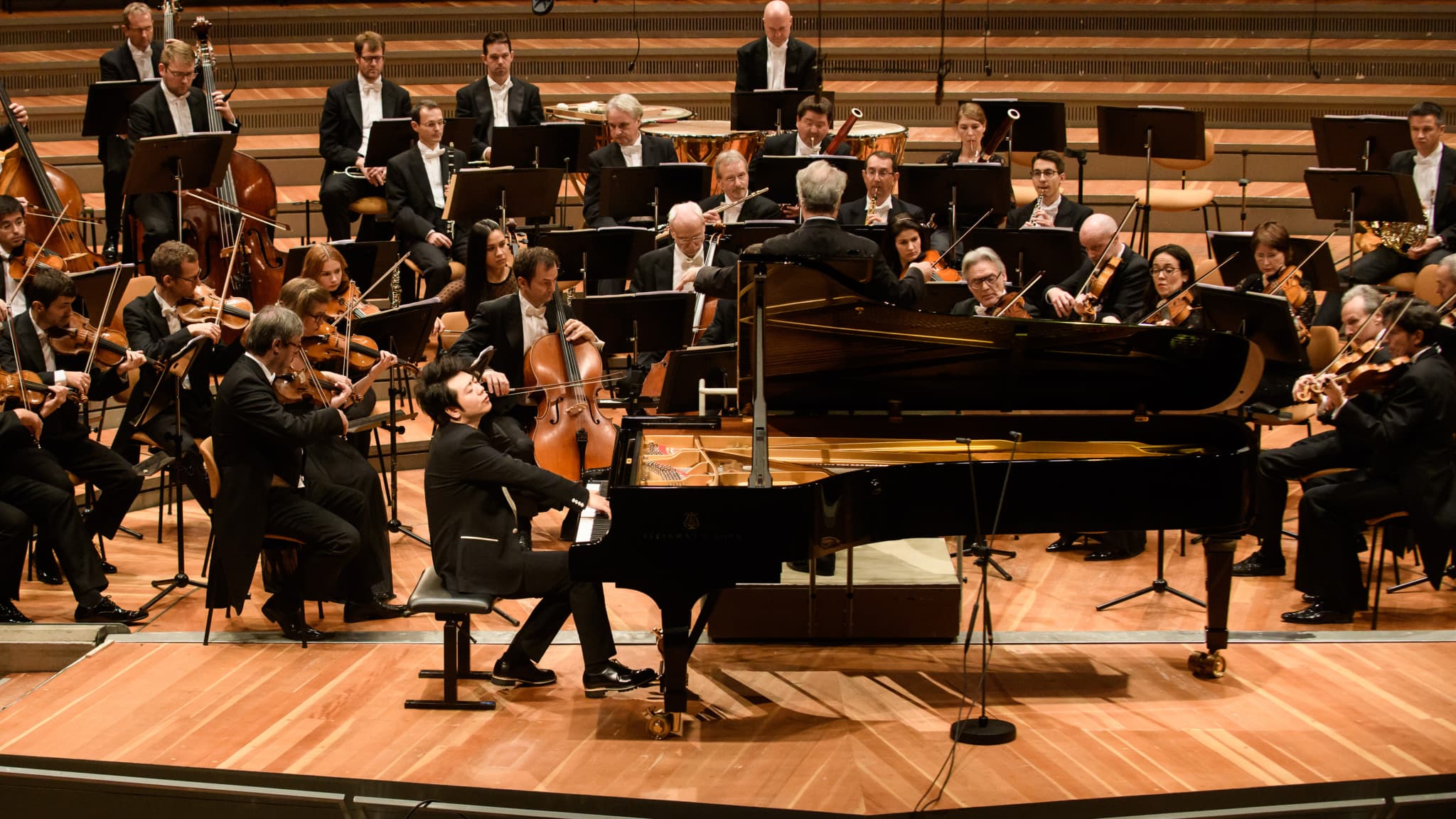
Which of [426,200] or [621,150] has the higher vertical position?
[621,150]

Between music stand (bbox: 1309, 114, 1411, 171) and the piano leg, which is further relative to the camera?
music stand (bbox: 1309, 114, 1411, 171)

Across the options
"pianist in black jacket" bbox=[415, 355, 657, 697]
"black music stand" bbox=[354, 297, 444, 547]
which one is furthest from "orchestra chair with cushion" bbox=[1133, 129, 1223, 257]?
"pianist in black jacket" bbox=[415, 355, 657, 697]

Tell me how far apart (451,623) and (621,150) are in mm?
3547

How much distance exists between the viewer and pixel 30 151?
6.01m

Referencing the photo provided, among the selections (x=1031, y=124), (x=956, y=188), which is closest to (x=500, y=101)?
(x=956, y=188)

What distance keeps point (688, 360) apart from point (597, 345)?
649 mm

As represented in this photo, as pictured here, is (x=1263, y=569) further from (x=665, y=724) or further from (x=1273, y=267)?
(x=665, y=724)

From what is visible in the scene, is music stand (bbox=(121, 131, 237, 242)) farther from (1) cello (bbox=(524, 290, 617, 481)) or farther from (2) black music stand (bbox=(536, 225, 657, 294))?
(1) cello (bbox=(524, 290, 617, 481))

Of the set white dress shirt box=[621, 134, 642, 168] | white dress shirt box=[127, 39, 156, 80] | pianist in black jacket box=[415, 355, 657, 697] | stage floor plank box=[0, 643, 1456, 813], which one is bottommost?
stage floor plank box=[0, 643, 1456, 813]

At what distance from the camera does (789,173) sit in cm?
623

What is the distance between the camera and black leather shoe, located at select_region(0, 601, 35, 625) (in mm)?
4590

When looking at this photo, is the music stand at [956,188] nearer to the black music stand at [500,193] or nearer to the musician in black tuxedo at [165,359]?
the black music stand at [500,193]

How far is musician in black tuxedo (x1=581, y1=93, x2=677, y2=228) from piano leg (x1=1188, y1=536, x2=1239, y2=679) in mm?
3567

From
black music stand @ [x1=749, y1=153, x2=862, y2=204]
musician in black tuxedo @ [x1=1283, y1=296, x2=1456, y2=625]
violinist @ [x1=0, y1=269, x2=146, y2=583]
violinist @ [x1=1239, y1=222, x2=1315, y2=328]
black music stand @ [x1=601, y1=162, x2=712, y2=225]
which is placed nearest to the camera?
musician in black tuxedo @ [x1=1283, y1=296, x2=1456, y2=625]
